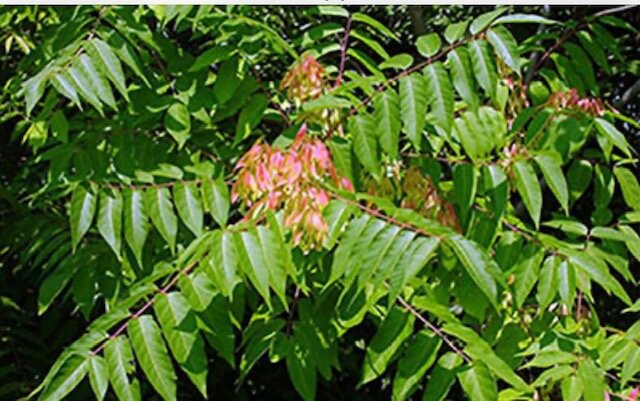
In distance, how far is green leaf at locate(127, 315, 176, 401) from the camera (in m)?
1.70

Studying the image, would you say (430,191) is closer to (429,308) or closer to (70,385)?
(429,308)

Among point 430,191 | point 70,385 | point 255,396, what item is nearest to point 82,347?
point 70,385

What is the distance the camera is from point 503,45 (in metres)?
2.02

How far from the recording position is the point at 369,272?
164 cm

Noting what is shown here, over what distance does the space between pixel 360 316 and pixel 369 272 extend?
0.18 m

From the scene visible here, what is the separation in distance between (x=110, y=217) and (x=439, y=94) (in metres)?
0.77

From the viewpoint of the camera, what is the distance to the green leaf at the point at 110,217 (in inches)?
77.1

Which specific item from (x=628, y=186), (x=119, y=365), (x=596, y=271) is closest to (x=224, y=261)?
(x=119, y=365)

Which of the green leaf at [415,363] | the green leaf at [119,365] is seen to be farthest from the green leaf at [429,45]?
the green leaf at [119,365]

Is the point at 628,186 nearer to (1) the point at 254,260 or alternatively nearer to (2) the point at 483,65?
(2) the point at 483,65

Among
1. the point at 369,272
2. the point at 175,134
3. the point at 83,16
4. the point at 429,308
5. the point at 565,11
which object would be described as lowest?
the point at 565,11

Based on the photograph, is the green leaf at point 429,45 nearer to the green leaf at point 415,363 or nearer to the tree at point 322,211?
the tree at point 322,211

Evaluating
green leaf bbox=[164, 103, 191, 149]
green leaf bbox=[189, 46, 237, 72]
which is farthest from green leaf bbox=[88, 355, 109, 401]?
green leaf bbox=[189, 46, 237, 72]

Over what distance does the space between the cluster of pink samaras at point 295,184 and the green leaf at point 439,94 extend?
0.25 m
